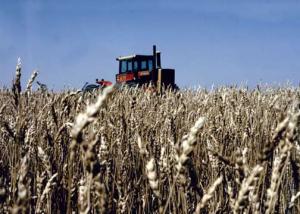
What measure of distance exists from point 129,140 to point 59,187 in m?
0.71

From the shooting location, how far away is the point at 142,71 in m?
11.8

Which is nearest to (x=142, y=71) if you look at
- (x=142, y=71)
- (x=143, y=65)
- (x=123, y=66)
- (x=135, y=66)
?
Result: (x=142, y=71)

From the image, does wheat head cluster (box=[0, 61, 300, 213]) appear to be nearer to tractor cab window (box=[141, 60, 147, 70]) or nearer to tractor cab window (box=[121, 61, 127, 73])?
tractor cab window (box=[141, 60, 147, 70])

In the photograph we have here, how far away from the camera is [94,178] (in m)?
0.69

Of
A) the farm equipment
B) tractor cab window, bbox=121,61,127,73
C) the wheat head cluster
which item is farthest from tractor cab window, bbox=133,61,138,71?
the wheat head cluster

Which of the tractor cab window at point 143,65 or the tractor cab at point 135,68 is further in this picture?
the tractor cab window at point 143,65

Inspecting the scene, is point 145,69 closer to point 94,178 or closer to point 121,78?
point 121,78

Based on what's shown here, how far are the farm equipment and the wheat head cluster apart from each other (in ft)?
25.8

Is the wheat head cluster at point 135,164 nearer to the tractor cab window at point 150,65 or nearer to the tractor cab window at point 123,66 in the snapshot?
the tractor cab window at point 150,65

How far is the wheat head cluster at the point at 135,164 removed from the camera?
726mm

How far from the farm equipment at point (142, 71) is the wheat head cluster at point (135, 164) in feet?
25.8

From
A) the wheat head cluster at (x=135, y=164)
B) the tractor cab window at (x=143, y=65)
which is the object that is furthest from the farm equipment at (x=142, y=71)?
the wheat head cluster at (x=135, y=164)

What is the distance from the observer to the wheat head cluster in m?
0.73

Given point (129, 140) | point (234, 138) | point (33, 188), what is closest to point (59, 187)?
point (33, 188)
